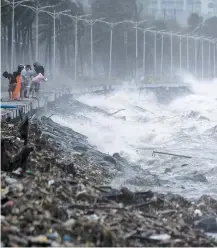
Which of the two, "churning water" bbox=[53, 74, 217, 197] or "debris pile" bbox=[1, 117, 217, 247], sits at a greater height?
"debris pile" bbox=[1, 117, 217, 247]

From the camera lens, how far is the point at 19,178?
12.5 metres

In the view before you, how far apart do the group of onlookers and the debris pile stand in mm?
13387

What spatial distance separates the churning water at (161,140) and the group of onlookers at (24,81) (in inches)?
120

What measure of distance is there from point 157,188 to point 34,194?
7.28 m

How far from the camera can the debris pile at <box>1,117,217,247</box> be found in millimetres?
10148

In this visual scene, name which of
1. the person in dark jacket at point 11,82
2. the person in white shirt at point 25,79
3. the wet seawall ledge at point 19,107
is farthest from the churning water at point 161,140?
the person in dark jacket at point 11,82

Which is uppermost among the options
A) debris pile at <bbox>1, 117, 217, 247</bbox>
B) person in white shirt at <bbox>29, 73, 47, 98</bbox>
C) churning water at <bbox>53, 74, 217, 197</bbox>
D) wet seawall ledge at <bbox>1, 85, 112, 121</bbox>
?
person in white shirt at <bbox>29, 73, 47, 98</bbox>

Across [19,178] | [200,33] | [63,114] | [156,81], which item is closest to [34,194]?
[19,178]

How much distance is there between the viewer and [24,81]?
97.6 feet

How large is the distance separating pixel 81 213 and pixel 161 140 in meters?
25.0

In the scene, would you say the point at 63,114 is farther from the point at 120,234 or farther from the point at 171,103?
the point at 171,103

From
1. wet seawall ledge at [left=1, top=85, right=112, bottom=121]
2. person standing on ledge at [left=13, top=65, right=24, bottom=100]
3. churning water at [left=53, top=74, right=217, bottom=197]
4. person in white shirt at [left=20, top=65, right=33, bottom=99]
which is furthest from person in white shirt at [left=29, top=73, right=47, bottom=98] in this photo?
churning water at [left=53, top=74, right=217, bottom=197]

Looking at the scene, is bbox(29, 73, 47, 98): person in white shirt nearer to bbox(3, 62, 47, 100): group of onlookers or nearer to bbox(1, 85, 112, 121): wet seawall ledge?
bbox(3, 62, 47, 100): group of onlookers

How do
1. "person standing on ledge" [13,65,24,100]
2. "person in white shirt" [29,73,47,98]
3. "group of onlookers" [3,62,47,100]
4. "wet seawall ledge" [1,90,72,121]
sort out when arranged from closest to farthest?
"wet seawall ledge" [1,90,72,121] → "person standing on ledge" [13,65,24,100] → "group of onlookers" [3,62,47,100] → "person in white shirt" [29,73,47,98]
